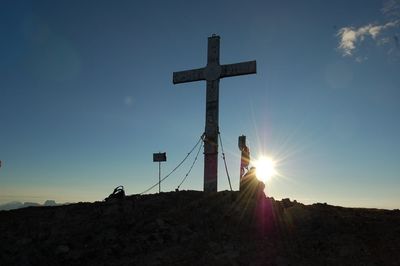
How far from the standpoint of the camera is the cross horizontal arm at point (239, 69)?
1944 cm

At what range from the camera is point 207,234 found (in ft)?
47.2

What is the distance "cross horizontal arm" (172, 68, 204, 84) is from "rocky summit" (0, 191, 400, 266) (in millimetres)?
5795

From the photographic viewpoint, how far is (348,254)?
1277 cm

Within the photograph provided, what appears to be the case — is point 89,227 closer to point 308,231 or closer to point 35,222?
point 35,222

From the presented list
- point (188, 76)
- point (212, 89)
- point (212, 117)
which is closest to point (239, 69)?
point (212, 89)

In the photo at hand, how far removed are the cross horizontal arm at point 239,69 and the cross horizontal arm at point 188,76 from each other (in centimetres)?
116

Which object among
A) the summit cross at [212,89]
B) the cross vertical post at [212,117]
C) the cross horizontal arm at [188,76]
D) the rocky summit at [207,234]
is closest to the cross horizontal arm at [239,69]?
the summit cross at [212,89]

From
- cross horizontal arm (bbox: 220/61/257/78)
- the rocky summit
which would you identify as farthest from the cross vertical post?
the rocky summit

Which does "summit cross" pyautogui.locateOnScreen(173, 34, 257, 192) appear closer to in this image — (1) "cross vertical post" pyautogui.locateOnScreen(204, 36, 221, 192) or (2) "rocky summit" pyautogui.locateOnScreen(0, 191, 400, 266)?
(1) "cross vertical post" pyautogui.locateOnScreen(204, 36, 221, 192)

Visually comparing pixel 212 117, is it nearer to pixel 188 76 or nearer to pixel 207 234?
pixel 188 76

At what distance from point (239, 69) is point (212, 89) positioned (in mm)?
1474

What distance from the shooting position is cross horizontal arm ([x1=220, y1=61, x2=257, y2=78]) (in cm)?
1944

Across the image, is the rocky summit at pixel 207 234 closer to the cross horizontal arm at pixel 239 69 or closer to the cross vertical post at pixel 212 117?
the cross vertical post at pixel 212 117

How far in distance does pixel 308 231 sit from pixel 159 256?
15.7 feet
